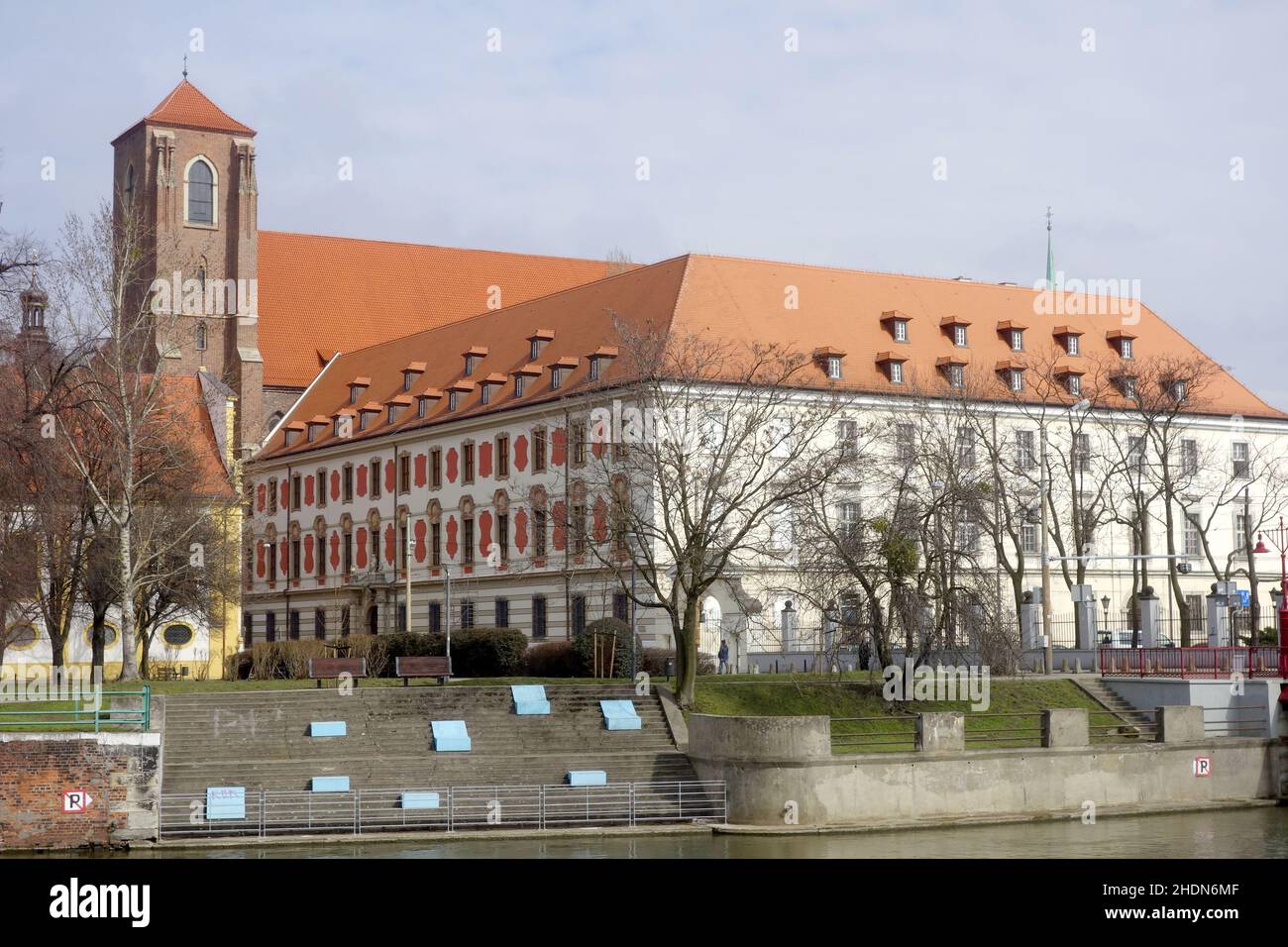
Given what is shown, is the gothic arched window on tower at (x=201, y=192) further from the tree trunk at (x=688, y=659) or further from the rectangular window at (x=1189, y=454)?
the tree trunk at (x=688, y=659)

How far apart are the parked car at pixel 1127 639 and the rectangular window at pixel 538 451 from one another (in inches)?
796

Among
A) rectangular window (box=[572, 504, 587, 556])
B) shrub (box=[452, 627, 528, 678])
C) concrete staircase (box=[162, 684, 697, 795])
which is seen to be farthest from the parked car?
concrete staircase (box=[162, 684, 697, 795])

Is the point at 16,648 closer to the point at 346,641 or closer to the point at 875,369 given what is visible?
the point at 346,641

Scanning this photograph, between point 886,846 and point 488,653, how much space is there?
2155 cm

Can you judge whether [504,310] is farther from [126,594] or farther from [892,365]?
[126,594]

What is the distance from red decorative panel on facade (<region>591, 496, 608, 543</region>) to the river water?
10.4 m

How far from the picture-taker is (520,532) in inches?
2499

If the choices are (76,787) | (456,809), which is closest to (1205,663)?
(456,809)

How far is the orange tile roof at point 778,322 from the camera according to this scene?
60688 mm

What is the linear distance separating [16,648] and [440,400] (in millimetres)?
19035

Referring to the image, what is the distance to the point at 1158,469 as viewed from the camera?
6806 cm

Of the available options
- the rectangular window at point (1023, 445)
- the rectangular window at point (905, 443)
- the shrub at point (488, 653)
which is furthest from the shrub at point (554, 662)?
the rectangular window at point (1023, 445)

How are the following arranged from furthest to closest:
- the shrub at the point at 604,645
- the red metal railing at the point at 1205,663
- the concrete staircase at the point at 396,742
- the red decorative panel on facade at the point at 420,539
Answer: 1. the red decorative panel on facade at the point at 420,539
2. the shrub at the point at 604,645
3. the red metal railing at the point at 1205,663
4. the concrete staircase at the point at 396,742
